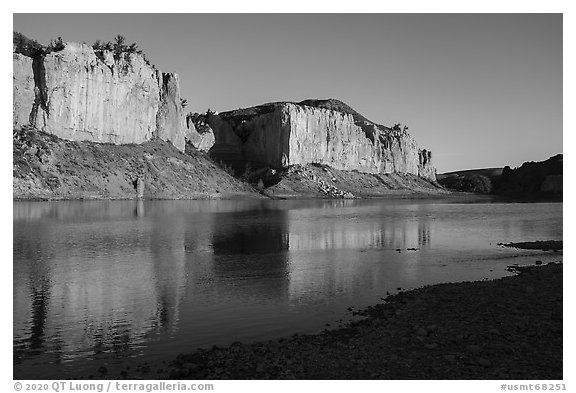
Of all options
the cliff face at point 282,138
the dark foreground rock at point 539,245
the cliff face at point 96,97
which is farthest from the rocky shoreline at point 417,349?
the cliff face at point 282,138

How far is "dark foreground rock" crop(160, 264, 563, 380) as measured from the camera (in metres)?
9.69

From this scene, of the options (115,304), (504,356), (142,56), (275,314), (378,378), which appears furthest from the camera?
(142,56)

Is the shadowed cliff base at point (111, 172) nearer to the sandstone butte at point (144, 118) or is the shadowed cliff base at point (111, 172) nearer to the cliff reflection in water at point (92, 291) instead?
the sandstone butte at point (144, 118)

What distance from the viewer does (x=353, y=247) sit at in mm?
31281

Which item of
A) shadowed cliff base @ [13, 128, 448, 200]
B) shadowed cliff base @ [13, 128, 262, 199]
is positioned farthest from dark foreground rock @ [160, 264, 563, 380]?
shadowed cliff base @ [13, 128, 448, 200]

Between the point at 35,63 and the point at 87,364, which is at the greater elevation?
the point at 35,63

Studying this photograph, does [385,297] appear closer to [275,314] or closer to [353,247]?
[275,314]

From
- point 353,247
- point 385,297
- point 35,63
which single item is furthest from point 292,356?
point 35,63

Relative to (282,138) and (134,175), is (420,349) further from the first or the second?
(282,138)

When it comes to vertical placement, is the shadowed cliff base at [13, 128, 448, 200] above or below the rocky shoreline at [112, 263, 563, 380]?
above

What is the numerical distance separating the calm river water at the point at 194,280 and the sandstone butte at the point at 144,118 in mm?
60850

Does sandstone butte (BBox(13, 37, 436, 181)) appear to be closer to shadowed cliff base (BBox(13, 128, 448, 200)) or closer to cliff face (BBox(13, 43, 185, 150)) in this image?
cliff face (BBox(13, 43, 185, 150))

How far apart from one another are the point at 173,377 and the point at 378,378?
4190 millimetres

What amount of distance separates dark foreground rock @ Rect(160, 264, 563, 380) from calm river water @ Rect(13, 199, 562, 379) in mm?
1360
